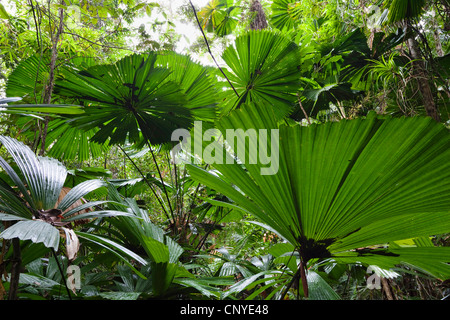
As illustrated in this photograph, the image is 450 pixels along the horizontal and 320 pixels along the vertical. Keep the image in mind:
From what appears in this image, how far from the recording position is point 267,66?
2000 millimetres

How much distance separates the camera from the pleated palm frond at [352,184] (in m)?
0.72

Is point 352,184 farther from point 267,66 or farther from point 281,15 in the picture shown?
point 281,15

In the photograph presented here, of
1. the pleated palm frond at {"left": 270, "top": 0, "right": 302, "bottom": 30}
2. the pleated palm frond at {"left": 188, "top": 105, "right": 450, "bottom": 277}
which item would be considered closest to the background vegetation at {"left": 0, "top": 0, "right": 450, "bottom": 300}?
the pleated palm frond at {"left": 188, "top": 105, "right": 450, "bottom": 277}

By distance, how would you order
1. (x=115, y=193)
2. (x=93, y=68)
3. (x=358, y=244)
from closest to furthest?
1. (x=358, y=244)
2. (x=115, y=193)
3. (x=93, y=68)

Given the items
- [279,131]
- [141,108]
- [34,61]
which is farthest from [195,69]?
[279,131]

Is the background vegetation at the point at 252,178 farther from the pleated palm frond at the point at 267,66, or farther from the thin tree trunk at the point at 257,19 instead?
the thin tree trunk at the point at 257,19

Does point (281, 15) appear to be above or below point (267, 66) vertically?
above

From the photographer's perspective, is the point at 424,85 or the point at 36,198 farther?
the point at 424,85

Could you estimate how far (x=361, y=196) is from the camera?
79 centimetres

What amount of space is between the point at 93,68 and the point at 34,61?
28.3 inches

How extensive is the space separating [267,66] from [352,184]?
4.67 feet
